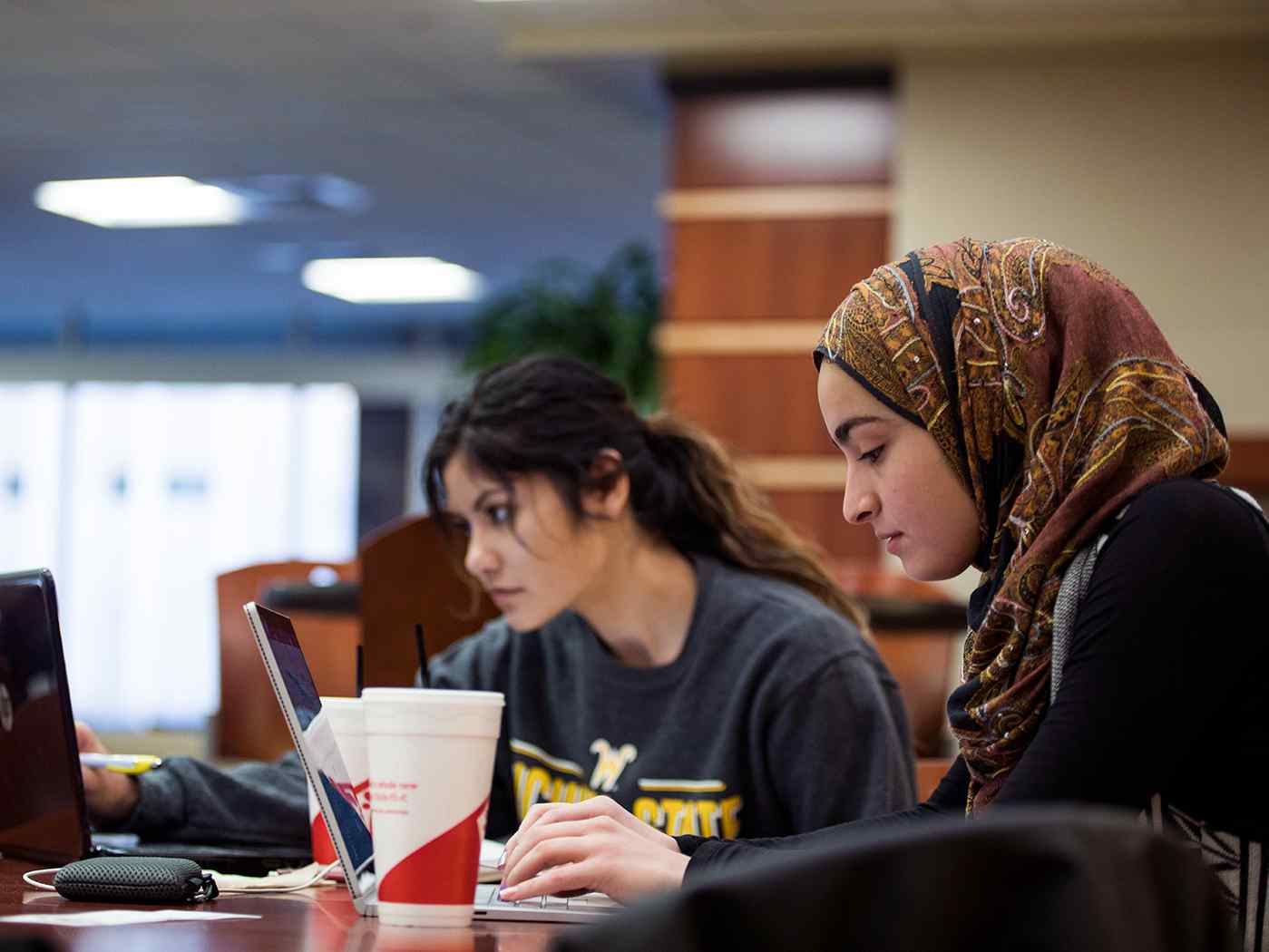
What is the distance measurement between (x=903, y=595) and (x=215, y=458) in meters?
7.89

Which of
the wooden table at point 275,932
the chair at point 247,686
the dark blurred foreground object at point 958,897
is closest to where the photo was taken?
the dark blurred foreground object at point 958,897

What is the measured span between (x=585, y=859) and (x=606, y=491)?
3.45 ft

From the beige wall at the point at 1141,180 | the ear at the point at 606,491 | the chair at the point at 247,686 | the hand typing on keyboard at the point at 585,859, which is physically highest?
the beige wall at the point at 1141,180

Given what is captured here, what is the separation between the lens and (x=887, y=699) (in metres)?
1.79

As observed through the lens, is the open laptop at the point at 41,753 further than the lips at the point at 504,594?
No

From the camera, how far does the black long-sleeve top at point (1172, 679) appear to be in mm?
1011

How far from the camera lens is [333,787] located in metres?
1.22

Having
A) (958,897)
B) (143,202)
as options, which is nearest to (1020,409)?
(958,897)

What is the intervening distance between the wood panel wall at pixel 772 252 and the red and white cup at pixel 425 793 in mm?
4211

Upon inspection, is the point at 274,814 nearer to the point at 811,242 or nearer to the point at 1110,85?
the point at 811,242

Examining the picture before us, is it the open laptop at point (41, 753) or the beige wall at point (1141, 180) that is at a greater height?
the beige wall at point (1141, 180)

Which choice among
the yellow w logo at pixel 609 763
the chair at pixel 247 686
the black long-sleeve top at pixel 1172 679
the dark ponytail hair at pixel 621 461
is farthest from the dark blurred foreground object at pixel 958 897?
the chair at pixel 247 686

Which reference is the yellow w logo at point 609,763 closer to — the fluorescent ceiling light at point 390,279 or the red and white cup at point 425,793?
the red and white cup at point 425,793

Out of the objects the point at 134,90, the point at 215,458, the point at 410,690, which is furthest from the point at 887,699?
the point at 215,458
